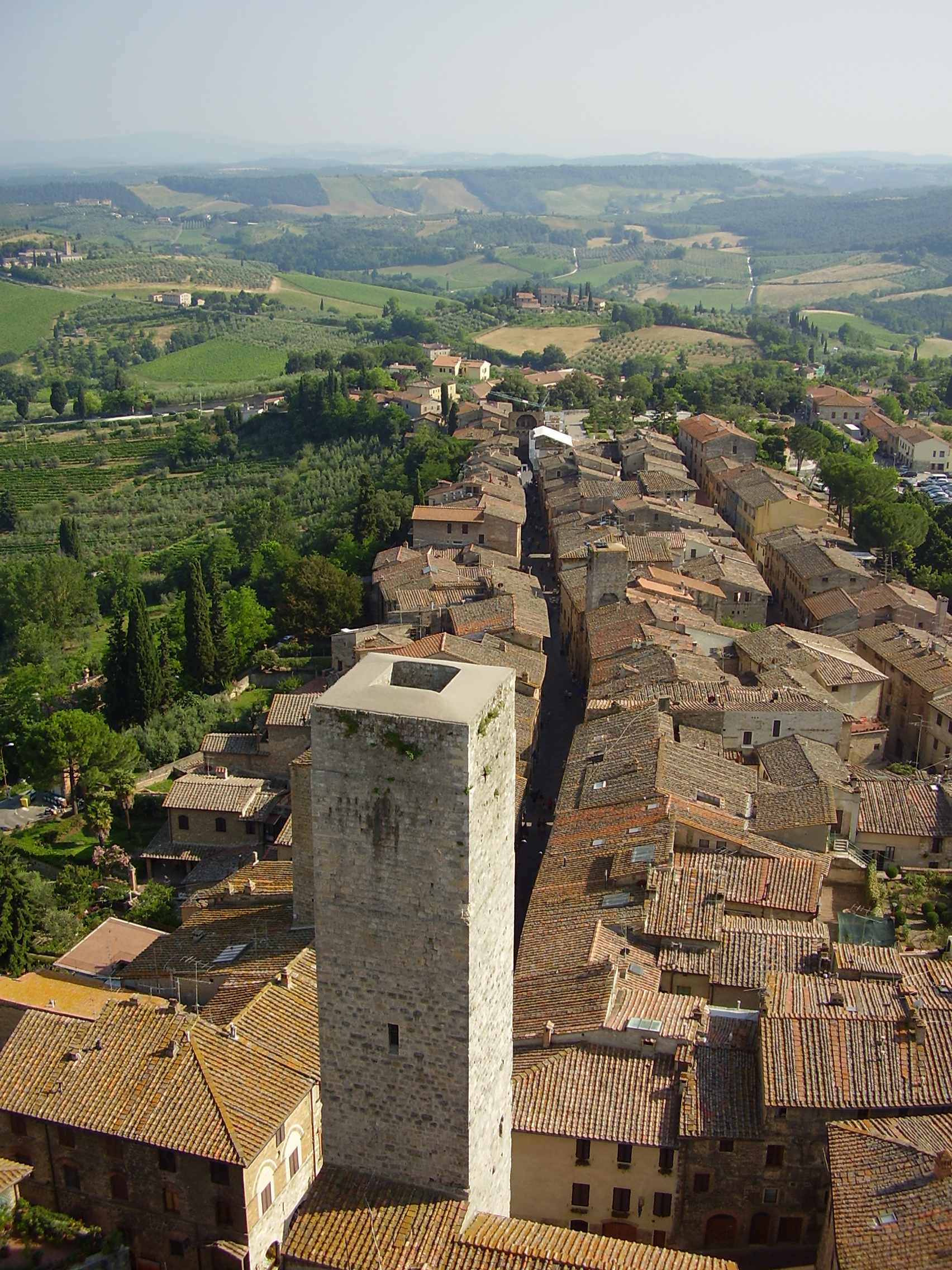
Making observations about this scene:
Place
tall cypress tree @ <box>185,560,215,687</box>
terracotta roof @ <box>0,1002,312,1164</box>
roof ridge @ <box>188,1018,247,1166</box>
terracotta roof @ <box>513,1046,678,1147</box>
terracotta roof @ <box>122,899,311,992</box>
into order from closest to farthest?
1. roof ridge @ <box>188,1018,247,1166</box>
2. terracotta roof @ <box>0,1002,312,1164</box>
3. terracotta roof @ <box>513,1046,678,1147</box>
4. terracotta roof @ <box>122,899,311,992</box>
5. tall cypress tree @ <box>185,560,215,687</box>

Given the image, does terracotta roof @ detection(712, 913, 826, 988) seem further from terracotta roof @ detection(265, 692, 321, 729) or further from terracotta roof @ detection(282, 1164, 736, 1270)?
terracotta roof @ detection(265, 692, 321, 729)

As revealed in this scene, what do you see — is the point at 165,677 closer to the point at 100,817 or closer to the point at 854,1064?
the point at 100,817

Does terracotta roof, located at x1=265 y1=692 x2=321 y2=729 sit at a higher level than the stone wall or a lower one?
lower

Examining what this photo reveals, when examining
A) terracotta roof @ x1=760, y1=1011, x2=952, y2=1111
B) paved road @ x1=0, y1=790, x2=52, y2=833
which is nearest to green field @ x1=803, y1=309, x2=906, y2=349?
paved road @ x1=0, y1=790, x2=52, y2=833

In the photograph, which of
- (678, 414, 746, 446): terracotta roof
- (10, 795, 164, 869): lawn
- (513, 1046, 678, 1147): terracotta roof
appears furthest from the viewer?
(678, 414, 746, 446): terracotta roof

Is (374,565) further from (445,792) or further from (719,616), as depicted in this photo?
(445,792)

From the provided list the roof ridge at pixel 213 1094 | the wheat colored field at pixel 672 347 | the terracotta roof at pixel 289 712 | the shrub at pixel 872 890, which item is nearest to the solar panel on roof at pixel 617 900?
the shrub at pixel 872 890
